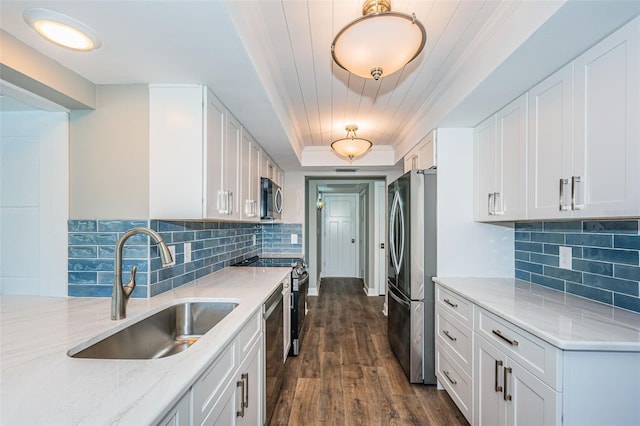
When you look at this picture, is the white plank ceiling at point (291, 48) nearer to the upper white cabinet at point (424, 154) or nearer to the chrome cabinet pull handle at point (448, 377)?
the upper white cabinet at point (424, 154)

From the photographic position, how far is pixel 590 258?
175 centimetres

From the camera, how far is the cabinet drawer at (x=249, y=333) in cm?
138

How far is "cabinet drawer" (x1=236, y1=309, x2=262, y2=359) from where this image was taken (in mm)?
1381

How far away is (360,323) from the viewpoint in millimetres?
4090

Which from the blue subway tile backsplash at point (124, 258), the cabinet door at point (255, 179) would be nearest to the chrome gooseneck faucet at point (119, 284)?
the blue subway tile backsplash at point (124, 258)

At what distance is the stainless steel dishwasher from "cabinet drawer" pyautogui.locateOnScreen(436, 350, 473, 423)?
4.11 feet

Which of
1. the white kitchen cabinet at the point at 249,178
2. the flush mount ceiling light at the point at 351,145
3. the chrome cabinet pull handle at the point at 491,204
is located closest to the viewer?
the chrome cabinet pull handle at the point at 491,204

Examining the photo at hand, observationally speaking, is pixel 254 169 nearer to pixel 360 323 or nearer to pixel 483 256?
pixel 483 256

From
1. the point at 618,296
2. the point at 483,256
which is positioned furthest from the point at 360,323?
the point at 618,296

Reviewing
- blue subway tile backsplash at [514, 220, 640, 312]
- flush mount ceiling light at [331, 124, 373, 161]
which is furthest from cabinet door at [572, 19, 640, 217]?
flush mount ceiling light at [331, 124, 373, 161]

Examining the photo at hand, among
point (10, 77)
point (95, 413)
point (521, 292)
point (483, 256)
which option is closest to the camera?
point (95, 413)

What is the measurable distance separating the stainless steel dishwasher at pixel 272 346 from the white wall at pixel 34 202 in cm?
117

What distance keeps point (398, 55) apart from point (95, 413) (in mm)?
1610

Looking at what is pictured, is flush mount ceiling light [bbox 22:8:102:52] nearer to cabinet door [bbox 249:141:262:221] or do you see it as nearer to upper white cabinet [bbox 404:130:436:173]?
cabinet door [bbox 249:141:262:221]
